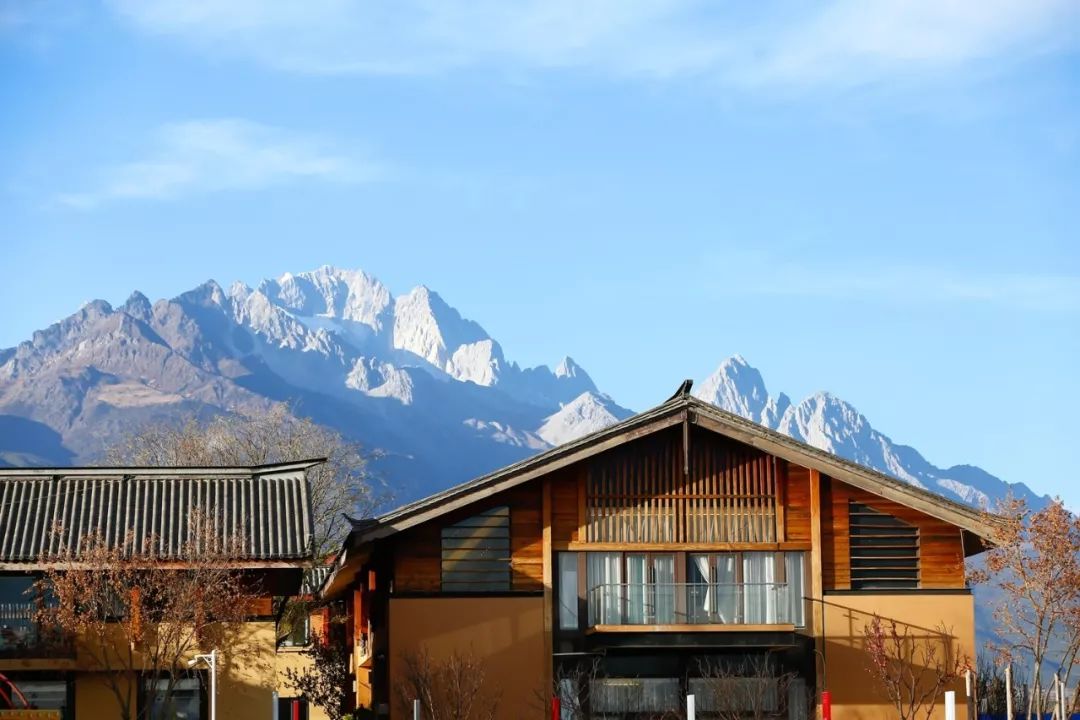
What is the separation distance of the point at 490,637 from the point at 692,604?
4469 millimetres

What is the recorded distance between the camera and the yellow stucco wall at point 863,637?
3784 centimetres

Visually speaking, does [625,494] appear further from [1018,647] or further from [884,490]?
[1018,647]

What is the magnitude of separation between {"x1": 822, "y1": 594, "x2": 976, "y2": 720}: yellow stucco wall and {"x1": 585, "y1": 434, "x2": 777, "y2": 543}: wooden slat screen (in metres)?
2.29

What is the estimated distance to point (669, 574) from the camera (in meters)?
38.2

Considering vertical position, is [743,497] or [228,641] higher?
[743,497]

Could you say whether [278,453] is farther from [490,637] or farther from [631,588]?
[631,588]

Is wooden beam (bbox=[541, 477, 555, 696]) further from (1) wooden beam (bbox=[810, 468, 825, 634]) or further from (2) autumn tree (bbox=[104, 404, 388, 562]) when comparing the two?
(2) autumn tree (bbox=[104, 404, 388, 562])

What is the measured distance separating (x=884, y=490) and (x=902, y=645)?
339cm

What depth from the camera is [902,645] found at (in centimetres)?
3791

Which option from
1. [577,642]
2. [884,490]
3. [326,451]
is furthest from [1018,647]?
[326,451]

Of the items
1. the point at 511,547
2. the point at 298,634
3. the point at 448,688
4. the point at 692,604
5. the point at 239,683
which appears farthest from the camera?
the point at 298,634

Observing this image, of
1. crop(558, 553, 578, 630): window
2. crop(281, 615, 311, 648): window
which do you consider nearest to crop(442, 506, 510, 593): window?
crop(558, 553, 578, 630): window

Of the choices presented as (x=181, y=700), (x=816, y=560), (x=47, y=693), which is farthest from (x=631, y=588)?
(x=47, y=693)

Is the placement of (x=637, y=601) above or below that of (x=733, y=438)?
below
